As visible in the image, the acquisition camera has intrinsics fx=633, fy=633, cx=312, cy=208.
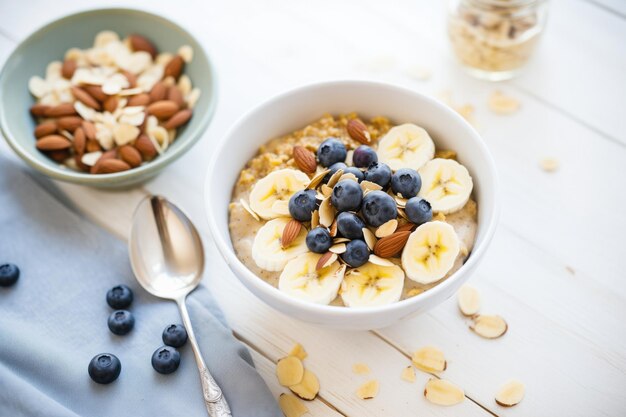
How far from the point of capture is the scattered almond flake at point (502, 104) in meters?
1.56

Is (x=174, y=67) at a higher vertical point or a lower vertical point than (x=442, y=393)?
higher

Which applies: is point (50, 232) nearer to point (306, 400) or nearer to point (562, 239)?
point (306, 400)

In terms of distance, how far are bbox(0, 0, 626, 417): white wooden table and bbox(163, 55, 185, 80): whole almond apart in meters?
0.12

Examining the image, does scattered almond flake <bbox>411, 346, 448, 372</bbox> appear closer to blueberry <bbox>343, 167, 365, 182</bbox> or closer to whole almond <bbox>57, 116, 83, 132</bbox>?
blueberry <bbox>343, 167, 365, 182</bbox>

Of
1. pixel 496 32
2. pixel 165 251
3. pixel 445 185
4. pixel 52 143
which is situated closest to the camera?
pixel 445 185

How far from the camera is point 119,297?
125 cm

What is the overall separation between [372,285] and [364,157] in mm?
252

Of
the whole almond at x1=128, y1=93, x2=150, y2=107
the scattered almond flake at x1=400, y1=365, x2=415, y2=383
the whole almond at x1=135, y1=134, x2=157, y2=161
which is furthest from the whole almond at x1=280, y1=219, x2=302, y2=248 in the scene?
the whole almond at x1=128, y1=93, x2=150, y2=107

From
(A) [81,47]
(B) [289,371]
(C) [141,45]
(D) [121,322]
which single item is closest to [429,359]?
(B) [289,371]

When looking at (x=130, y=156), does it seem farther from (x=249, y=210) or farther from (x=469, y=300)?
(x=469, y=300)

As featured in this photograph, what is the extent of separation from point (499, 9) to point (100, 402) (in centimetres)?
123

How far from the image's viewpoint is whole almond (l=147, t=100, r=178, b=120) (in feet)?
4.84

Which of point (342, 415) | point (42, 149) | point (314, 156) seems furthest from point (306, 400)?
point (42, 149)

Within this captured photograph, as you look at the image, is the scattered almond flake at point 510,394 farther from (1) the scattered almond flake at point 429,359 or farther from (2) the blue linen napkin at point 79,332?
(2) the blue linen napkin at point 79,332
